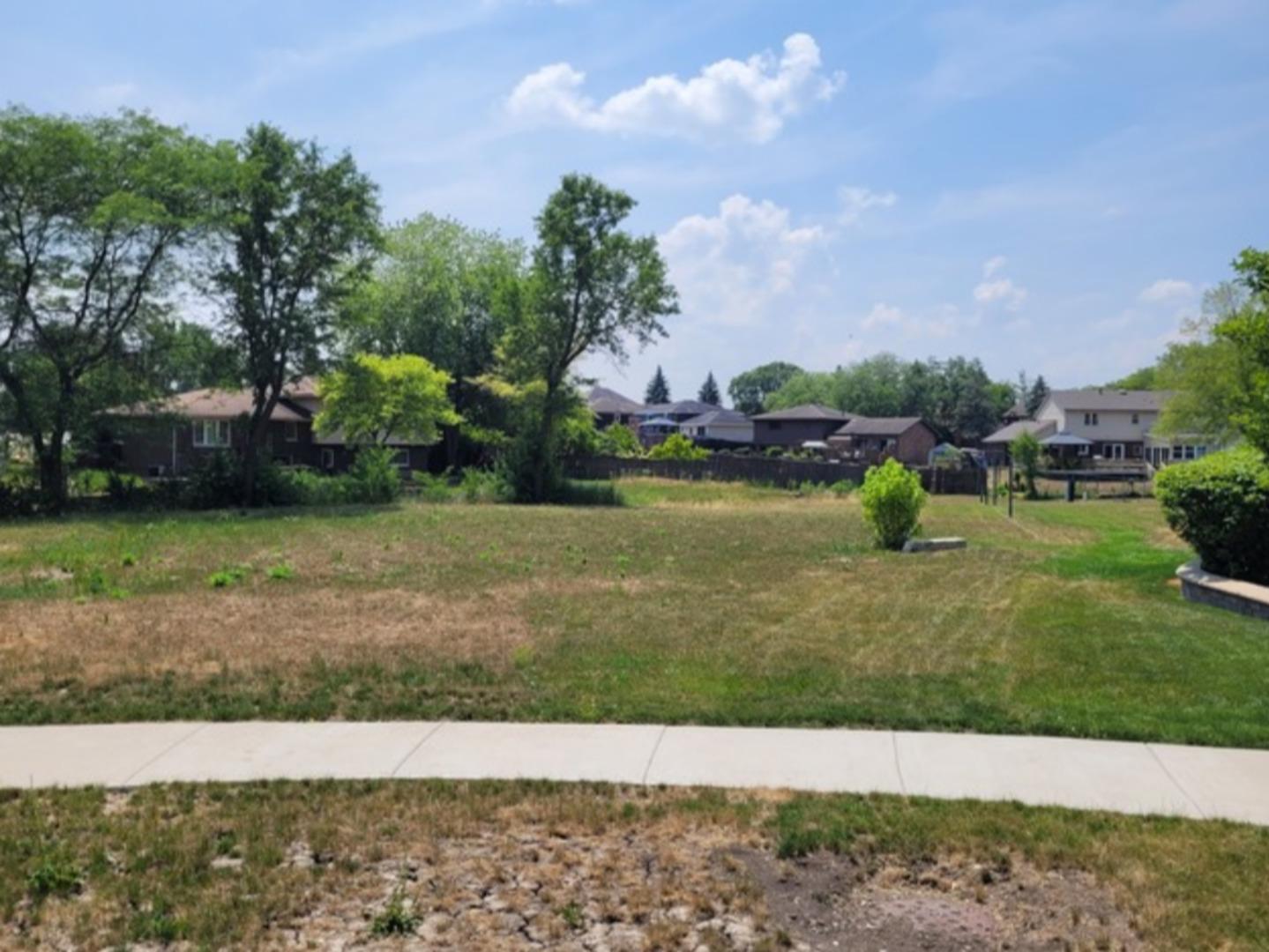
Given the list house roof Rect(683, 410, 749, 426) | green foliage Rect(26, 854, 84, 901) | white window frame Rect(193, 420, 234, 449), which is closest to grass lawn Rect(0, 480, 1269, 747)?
green foliage Rect(26, 854, 84, 901)

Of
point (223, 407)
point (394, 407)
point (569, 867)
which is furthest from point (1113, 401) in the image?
point (569, 867)

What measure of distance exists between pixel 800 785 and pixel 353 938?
2.98 meters

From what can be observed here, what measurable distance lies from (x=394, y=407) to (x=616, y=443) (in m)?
19.9

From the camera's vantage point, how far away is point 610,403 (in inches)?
4117

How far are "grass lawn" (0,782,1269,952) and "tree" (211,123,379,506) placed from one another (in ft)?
107

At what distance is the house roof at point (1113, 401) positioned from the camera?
248ft

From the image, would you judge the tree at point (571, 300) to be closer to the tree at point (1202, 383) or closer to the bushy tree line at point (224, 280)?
the bushy tree line at point (224, 280)

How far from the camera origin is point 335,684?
8.95 m

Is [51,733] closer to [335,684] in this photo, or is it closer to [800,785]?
[335,684]

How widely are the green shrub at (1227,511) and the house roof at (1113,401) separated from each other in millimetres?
67116

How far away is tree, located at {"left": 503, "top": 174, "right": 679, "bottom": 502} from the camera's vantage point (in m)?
42.4

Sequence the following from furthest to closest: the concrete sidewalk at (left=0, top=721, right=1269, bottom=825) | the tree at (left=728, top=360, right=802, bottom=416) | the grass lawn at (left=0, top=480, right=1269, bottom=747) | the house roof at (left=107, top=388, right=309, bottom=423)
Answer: the tree at (left=728, top=360, right=802, bottom=416) < the house roof at (left=107, top=388, right=309, bottom=423) < the grass lawn at (left=0, top=480, right=1269, bottom=747) < the concrete sidewalk at (left=0, top=721, right=1269, bottom=825)

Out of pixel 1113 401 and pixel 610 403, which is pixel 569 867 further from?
pixel 610 403

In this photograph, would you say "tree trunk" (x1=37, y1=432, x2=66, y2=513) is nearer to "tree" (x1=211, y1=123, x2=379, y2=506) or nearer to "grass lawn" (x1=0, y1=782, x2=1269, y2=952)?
"tree" (x1=211, y1=123, x2=379, y2=506)
